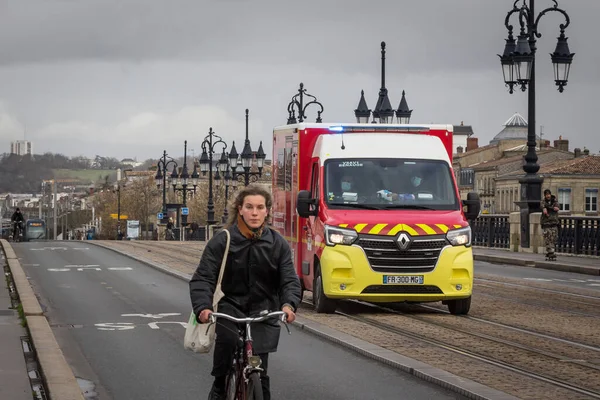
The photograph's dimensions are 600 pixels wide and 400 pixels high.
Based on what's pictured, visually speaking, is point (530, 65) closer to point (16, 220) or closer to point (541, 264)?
point (541, 264)

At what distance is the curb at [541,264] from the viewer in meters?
30.9

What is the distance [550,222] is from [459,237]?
1744cm

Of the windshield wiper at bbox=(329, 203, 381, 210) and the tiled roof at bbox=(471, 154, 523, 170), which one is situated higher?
the tiled roof at bbox=(471, 154, 523, 170)

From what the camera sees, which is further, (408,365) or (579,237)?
(579,237)

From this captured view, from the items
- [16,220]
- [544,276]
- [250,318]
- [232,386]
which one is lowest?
[544,276]

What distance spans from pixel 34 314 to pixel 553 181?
115 m

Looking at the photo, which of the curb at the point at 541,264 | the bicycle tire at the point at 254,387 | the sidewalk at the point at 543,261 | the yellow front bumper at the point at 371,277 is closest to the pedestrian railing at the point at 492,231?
the sidewalk at the point at 543,261

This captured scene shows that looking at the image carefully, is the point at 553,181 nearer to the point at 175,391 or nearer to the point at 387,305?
the point at 387,305

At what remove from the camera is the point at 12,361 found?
12.3 meters

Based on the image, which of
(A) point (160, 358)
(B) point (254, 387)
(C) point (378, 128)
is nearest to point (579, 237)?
(C) point (378, 128)

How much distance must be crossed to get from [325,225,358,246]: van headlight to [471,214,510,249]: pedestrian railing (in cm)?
2497

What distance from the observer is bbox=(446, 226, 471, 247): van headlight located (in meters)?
18.2

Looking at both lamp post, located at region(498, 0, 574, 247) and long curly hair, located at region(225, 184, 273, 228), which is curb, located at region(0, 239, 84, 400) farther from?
lamp post, located at region(498, 0, 574, 247)

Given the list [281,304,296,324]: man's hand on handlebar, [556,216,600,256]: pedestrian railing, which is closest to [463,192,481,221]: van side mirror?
[281,304,296,324]: man's hand on handlebar
